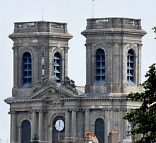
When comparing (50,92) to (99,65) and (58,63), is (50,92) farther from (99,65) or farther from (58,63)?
(99,65)

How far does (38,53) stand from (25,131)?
293 inches

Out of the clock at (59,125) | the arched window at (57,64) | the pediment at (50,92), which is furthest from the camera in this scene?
the arched window at (57,64)

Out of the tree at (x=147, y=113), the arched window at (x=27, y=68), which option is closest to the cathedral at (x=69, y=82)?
the arched window at (x=27, y=68)

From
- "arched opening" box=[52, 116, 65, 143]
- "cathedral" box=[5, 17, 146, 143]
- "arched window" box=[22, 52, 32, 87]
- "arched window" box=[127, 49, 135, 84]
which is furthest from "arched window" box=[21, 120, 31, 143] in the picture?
"arched window" box=[127, 49, 135, 84]

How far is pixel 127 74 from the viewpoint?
488 ft

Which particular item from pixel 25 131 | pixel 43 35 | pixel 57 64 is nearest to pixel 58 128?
pixel 25 131

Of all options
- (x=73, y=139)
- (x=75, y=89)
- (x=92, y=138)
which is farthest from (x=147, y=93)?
(x=75, y=89)

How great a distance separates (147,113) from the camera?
1756 inches

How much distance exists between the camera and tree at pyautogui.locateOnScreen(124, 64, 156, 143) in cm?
4419

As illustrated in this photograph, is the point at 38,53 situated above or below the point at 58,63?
above

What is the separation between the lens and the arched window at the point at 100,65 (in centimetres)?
14754

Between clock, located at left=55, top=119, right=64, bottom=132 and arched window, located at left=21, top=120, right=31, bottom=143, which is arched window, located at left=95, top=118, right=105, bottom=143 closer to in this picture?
clock, located at left=55, top=119, right=64, bottom=132

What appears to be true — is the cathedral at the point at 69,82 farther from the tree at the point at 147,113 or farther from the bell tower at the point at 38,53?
the tree at the point at 147,113

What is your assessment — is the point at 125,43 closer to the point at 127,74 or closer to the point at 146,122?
the point at 127,74
